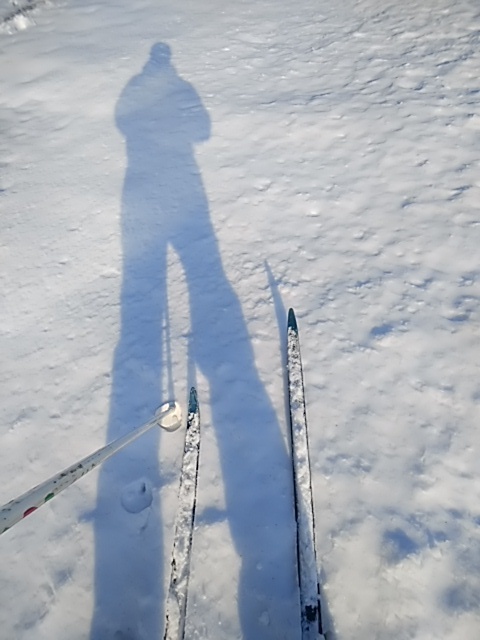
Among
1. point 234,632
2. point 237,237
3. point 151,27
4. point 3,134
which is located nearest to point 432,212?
point 237,237

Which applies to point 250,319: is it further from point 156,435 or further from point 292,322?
point 156,435

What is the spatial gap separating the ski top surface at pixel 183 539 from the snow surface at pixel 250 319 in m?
0.30

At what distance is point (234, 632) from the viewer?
83.6 inches

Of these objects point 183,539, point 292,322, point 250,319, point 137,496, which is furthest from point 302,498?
point 250,319

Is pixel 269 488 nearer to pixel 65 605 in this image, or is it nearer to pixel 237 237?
pixel 65 605

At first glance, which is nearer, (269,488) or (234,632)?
(234,632)

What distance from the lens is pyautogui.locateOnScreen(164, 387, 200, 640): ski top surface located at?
1.91 meters

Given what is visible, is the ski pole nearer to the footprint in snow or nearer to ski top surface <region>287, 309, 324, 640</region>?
the footprint in snow

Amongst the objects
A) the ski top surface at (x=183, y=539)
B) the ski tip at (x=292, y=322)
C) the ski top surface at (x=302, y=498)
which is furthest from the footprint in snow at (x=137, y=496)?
the ski tip at (x=292, y=322)

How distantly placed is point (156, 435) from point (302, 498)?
106cm

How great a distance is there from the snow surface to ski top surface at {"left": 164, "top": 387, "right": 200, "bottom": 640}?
30 cm

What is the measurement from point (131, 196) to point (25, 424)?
2.58 metres

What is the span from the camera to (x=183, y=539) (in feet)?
6.88

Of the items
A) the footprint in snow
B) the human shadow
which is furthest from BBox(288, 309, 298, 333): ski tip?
the footprint in snow
